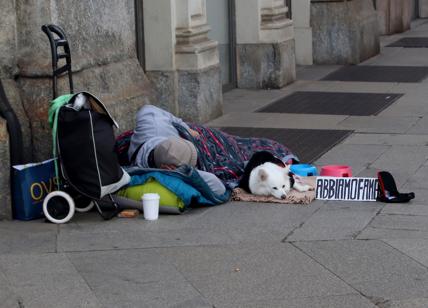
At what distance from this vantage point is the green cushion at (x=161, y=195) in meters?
7.30

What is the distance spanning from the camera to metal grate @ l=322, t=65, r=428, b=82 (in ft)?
44.5

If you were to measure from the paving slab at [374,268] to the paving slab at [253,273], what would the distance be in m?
0.09

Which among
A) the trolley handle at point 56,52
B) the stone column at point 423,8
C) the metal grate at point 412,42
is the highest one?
the trolley handle at point 56,52

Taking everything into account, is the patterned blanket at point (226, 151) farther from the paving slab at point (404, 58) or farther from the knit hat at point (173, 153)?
the paving slab at point (404, 58)

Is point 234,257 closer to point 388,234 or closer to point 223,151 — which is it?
point 388,234

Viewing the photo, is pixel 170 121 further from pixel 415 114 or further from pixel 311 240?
pixel 415 114

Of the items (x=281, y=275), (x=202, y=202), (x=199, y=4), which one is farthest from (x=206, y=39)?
(x=281, y=275)

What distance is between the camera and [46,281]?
5.86 metres

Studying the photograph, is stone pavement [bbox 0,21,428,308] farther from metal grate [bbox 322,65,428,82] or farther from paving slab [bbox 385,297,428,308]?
metal grate [bbox 322,65,428,82]

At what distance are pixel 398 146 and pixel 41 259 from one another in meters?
4.12

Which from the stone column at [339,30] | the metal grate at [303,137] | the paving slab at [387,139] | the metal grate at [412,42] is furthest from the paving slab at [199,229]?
the metal grate at [412,42]

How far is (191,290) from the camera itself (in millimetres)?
5695

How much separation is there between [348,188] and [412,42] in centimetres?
1037

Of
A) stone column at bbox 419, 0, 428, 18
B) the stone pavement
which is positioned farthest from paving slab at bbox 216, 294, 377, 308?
stone column at bbox 419, 0, 428, 18
